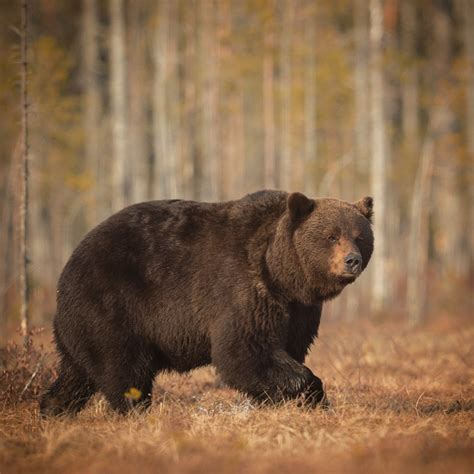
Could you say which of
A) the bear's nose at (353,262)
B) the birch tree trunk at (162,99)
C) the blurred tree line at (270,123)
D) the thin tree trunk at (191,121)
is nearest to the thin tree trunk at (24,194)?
the blurred tree line at (270,123)

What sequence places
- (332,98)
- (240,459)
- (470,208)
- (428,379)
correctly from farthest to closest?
(470,208), (332,98), (428,379), (240,459)

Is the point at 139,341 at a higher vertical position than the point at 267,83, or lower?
lower

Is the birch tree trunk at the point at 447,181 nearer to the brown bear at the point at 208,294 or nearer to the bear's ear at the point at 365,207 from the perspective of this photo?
the bear's ear at the point at 365,207

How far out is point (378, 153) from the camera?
1733 cm

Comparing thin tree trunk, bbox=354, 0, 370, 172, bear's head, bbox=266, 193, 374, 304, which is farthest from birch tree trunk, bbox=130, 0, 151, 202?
bear's head, bbox=266, 193, 374, 304

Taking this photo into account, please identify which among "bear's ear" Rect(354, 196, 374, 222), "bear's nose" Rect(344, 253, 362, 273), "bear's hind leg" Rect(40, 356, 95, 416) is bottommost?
"bear's hind leg" Rect(40, 356, 95, 416)

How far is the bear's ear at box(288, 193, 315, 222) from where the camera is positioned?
5992 millimetres

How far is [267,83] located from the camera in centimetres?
2164

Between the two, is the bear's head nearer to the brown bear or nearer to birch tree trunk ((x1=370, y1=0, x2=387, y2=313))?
the brown bear

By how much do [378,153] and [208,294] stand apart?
39.4 feet

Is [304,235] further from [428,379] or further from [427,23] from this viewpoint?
[427,23]

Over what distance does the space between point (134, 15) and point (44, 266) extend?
9750 millimetres

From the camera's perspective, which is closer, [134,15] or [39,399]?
[39,399]

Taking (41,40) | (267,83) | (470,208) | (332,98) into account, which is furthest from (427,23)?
(41,40)
